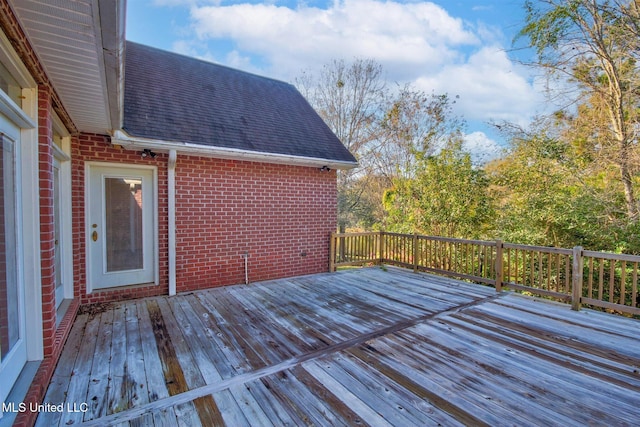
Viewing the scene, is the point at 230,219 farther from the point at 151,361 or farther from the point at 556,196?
the point at 556,196

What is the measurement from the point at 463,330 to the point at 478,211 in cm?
452

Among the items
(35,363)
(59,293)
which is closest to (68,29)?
(35,363)

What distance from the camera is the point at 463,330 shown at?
350 cm

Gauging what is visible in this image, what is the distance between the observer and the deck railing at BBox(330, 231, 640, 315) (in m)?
4.61

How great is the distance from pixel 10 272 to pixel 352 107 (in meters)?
12.3

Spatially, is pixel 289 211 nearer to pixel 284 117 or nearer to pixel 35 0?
pixel 284 117

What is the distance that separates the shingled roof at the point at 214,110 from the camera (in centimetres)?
494

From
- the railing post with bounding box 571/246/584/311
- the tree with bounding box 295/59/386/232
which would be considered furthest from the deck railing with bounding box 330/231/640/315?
the tree with bounding box 295/59/386/232

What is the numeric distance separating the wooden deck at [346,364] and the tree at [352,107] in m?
8.90

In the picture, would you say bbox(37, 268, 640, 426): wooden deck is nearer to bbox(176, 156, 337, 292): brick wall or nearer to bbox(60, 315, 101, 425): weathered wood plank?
bbox(60, 315, 101, 425): weathered wood plank

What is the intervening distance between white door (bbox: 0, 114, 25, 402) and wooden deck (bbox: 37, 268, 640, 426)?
15.4 inches

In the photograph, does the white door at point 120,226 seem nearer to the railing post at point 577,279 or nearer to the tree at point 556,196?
the railing post at point 577,279

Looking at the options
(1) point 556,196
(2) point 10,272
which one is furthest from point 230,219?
(1) point 556,196

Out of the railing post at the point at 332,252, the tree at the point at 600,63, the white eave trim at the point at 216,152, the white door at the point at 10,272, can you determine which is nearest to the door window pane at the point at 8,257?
the white door at the point at 10,272
